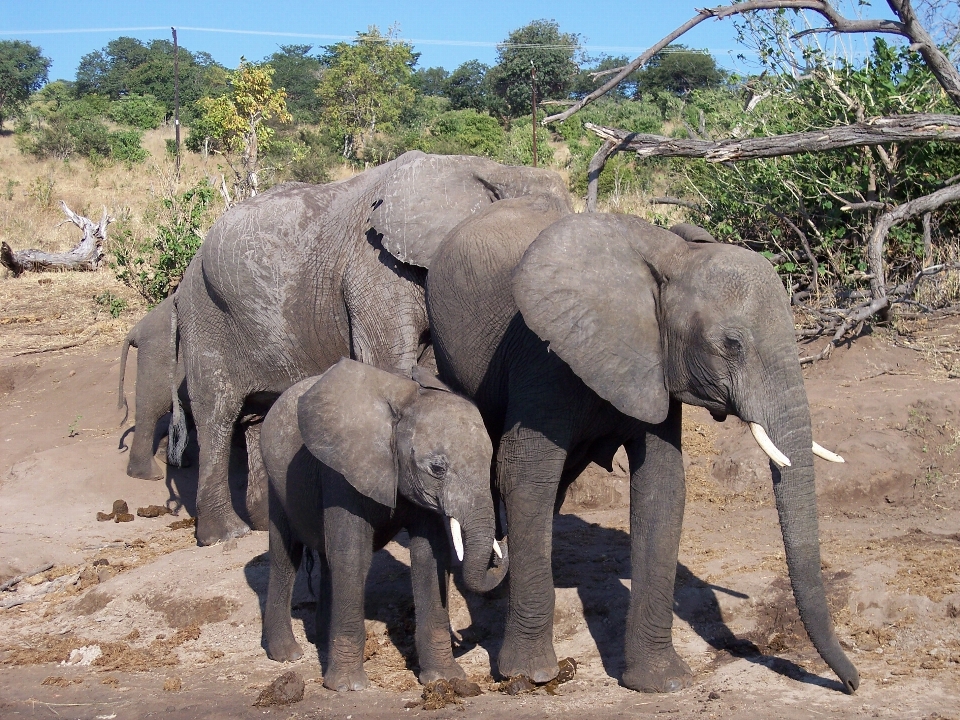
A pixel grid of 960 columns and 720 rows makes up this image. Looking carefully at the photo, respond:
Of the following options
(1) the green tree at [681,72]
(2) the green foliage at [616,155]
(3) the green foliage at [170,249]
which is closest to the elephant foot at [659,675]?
(2) the green foliage at [616,155]

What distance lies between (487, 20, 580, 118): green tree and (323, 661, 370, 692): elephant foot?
33.2 meters

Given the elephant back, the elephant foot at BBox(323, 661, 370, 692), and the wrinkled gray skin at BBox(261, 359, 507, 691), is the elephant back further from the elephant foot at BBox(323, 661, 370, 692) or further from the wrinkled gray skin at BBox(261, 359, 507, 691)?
the elephant foot at BBox(323, 661, 370, 692)

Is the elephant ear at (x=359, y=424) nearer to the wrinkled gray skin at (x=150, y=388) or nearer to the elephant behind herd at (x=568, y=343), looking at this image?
the elephant behind herd at (x=568, y=343)

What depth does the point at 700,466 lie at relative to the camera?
25.2 ft

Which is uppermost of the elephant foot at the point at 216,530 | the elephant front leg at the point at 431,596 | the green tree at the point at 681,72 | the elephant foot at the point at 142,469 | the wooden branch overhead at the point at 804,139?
the green tree at the point at 681,72

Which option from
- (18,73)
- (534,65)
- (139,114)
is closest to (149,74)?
(18,73)

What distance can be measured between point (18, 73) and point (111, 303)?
3140 centimetres

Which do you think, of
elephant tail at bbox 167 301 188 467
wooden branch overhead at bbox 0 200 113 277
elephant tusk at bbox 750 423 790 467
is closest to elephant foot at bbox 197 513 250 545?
elephant tail at bbox 167 301 188 467

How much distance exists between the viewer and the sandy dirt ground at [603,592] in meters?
4.78

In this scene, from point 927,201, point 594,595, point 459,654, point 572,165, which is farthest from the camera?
point 572,165

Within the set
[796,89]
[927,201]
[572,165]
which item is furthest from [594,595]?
[572,165]

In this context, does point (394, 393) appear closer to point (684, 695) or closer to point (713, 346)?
point (713, 346)

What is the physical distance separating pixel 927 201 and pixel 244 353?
542cm

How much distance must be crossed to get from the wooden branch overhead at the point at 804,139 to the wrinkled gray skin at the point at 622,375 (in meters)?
3.99
